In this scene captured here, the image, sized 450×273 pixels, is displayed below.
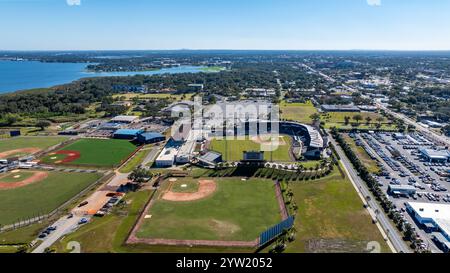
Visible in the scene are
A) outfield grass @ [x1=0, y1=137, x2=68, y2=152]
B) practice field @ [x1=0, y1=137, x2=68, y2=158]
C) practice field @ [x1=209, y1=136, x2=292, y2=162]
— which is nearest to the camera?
practice field @ [x1=209, y1=136, x2=292, y2=162]

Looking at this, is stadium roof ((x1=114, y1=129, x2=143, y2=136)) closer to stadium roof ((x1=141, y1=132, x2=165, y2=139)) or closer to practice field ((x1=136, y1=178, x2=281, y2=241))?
stadium roof ((x1=141, y1=132, x2=165, y2=139))

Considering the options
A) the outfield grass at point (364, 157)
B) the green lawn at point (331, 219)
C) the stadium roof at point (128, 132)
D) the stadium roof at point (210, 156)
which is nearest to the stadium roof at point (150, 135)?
the stadium roof at point (128, 132)

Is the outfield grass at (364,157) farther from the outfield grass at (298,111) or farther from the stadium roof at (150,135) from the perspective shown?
the stadium roof at (150,135)

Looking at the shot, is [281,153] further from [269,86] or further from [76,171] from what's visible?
[269,86]

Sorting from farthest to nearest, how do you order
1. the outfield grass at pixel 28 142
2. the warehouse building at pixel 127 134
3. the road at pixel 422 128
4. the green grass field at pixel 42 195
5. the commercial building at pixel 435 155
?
the warehouse building at pixel 127 134
the road at pixel 422 128
the outfield grass at pixel 28 142
the commercial building at pixel 435 155
the green grass field at pixel 42 195

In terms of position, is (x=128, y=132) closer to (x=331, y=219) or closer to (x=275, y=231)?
(x=275, y=231)

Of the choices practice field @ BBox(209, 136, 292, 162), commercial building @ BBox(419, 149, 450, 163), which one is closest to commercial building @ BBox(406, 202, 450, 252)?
commercial building @ BBox(419, 149, 450, 163)
